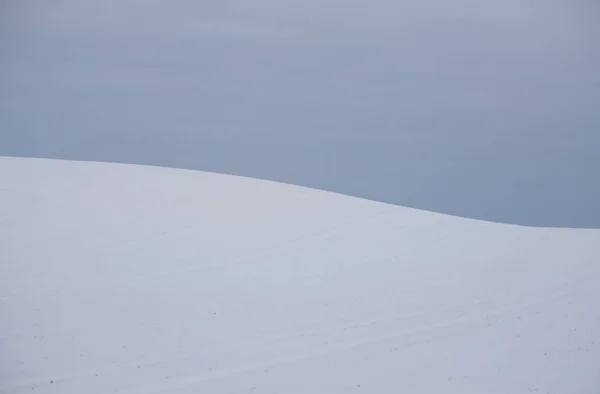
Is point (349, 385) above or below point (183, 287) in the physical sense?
below

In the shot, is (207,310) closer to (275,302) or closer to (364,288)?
(275,302)

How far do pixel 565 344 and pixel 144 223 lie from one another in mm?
2926

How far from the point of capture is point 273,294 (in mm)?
4480

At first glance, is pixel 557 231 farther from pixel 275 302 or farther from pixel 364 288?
pixel 275 302

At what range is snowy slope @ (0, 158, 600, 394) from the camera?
3559 millimetres

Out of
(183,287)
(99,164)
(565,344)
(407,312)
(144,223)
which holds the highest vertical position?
(99,164)

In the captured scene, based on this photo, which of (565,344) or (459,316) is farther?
(459,316)

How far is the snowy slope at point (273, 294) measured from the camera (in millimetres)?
3559

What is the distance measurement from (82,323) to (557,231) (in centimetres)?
351

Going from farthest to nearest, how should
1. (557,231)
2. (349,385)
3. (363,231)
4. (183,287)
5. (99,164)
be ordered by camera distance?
(99,164) → (557,231) → (363,231) → (183,287) → (349,385)

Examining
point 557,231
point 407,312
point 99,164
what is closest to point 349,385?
point 407,312

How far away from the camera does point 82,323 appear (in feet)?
13.2

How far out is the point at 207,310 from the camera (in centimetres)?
424

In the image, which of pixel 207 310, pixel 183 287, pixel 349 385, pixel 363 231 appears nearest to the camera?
pixel 349 385
